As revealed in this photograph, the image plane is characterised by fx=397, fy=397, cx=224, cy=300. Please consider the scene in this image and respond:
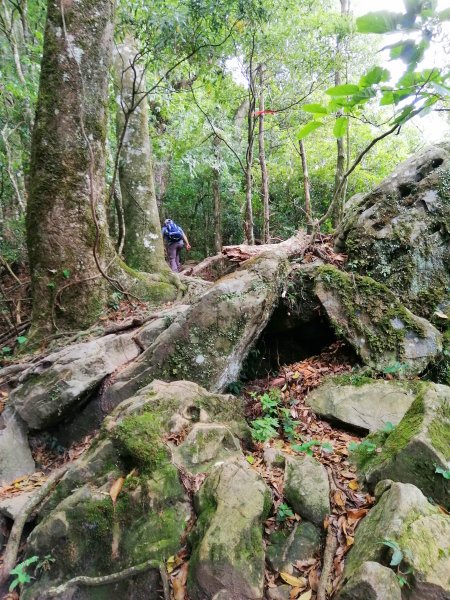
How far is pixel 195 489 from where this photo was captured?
2.92 meters

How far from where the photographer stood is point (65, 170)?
5637 mm

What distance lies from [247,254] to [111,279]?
2.10 metres

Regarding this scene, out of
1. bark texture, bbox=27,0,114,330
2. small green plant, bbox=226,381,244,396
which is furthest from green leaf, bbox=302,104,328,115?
bark texture, bbox=27,0,114,330

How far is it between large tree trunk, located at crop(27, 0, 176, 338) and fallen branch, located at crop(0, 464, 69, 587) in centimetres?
260

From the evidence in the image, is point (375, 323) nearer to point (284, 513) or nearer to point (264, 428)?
point (264, 428)

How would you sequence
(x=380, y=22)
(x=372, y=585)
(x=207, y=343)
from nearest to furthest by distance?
(x=380, y=22) → (x=372, y=585) → (x=207, y=343)

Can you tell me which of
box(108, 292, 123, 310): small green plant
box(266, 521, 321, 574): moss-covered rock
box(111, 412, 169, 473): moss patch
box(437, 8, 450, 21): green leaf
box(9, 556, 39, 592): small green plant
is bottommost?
box(9, 556, 39, 592): small green plant

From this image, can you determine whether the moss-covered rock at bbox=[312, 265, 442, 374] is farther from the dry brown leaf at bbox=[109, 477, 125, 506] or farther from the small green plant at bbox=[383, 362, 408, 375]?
the dry brown leaf at bbox=[109, 477, 125, 506]

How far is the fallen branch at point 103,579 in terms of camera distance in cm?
253

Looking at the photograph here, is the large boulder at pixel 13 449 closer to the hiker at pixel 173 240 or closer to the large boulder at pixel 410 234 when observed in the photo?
the large boulder at pixel 410 234

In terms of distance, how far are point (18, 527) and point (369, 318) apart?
4.44 metres

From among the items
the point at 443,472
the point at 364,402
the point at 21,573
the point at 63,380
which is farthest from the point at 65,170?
the point at 443,472

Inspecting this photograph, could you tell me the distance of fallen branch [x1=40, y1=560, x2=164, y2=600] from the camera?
253 centimetres

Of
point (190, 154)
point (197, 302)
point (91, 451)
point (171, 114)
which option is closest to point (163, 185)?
point (190, 154)
